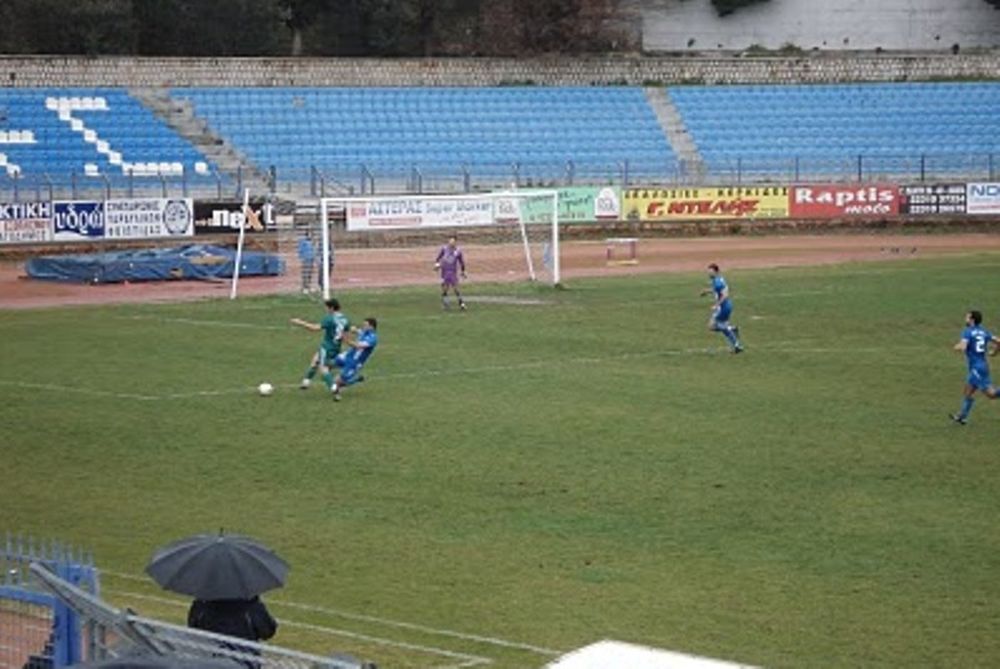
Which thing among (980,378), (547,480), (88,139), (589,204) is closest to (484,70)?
(589,204)

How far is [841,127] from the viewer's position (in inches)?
3238

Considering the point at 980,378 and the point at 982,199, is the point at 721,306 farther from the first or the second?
the point at 982,199

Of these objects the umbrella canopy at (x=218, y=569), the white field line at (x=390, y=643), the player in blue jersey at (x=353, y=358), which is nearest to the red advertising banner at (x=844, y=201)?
the player in blue jersey at (x=353, y=358)

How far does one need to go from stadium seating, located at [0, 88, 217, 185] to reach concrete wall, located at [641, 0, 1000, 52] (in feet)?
88.8

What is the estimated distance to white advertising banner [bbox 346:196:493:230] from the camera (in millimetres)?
54531

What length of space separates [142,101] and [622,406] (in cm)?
4933

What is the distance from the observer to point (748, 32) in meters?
91.1

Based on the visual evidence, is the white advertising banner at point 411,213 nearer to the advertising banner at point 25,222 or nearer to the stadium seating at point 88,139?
the advertising banner at point 25,222

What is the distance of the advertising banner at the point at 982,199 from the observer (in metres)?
74.4

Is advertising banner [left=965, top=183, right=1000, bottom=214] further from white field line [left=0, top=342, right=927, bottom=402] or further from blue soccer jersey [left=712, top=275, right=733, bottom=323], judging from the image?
blue soccer jersey [left=712, top=275, right=733, bottom=323]

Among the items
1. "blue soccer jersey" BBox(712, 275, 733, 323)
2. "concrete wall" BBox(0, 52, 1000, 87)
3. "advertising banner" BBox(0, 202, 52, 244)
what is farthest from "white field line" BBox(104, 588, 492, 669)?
"concrete wall" BBox(0, 52, 1000, 87)

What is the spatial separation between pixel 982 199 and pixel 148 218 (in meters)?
33.3

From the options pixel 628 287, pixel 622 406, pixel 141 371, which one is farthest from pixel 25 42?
pixel 622 406

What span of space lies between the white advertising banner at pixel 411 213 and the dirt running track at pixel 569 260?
1.87 m
